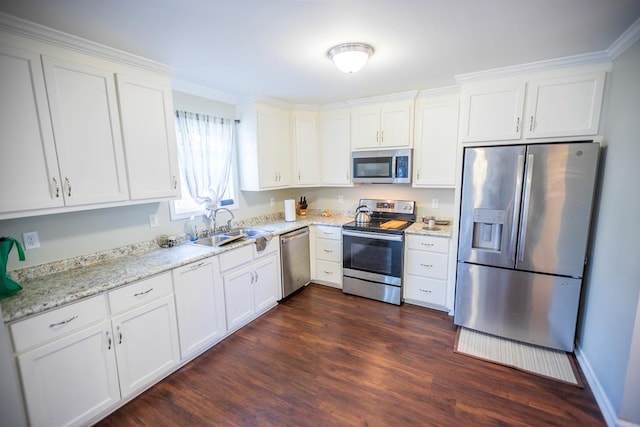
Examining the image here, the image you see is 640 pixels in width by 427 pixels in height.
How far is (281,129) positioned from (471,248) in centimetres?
265

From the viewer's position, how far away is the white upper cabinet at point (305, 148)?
386 cm

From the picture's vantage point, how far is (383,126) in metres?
3.44

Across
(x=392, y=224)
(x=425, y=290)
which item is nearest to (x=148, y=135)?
(x=392, y=224)

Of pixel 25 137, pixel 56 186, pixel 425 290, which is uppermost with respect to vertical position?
pixel 25 137

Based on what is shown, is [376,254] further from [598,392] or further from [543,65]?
[543,65]

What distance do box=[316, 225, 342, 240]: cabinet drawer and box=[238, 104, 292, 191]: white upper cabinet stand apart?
2.62ft

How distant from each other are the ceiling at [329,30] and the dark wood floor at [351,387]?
2.51m

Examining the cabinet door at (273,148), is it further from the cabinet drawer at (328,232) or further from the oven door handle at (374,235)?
the oven door handle at (374,235)

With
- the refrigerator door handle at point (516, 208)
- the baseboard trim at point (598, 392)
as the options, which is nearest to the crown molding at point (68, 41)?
the refrigerator door handle at point (516, 208)

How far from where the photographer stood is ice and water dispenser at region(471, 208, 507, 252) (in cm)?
250

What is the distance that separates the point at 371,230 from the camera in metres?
3.29

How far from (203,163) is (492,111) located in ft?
9.59

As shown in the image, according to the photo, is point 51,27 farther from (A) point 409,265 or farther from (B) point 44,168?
(A) point 409,265

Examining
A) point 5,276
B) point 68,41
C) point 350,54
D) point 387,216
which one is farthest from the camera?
point 387,216
